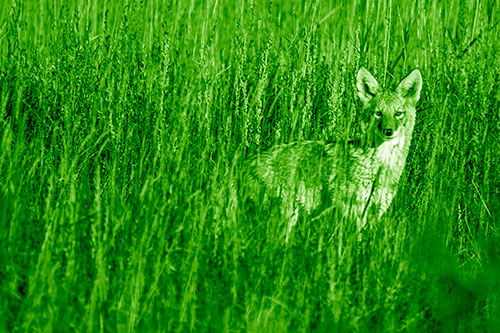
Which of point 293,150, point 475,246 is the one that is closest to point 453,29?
point 293,150

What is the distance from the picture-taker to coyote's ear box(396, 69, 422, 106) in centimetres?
407

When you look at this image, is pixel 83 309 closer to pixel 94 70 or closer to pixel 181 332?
pixel 181 332

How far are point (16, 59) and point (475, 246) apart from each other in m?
2.69

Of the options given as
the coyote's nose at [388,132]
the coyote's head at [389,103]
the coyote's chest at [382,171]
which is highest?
the coyote's head at [389,103]

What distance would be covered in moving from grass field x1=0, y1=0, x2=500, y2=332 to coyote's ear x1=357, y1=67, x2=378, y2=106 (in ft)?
0.41

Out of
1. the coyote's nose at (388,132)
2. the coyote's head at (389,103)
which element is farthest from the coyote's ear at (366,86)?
the coyote's nose at (388,132)

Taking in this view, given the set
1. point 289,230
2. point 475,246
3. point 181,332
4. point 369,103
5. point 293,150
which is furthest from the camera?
point 369,103

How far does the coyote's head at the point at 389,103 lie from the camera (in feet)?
13.3

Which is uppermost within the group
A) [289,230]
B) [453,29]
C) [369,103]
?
[453,29]

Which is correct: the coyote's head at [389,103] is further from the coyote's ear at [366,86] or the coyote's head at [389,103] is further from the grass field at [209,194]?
the grass field at [209,194]

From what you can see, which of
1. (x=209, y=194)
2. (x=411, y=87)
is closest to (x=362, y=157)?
(x=411, y=87)

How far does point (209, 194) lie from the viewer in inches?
122

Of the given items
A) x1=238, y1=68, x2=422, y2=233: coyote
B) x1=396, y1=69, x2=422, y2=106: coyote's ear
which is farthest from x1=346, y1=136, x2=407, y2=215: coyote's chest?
x1=396, y1=69, x2=422, y2=106: coyote's ear

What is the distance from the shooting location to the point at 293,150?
386 cm
